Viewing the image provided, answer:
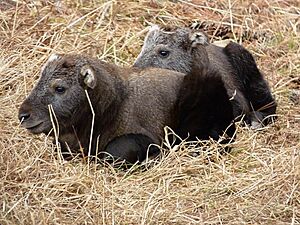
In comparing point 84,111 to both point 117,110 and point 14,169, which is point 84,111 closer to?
point 117,110

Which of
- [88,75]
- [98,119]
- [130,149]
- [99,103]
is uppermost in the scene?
[88,75]

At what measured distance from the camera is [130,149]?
847 centimetres

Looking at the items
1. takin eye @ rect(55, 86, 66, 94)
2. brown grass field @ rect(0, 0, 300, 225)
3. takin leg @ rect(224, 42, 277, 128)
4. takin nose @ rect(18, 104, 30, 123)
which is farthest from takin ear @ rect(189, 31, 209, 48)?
takin nose @ rect(18, 104, 30, 123)

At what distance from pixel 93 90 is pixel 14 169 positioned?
1047 mm

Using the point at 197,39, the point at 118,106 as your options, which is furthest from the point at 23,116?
the point at 197,39

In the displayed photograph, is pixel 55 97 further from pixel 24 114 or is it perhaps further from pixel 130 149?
pixel 130 149

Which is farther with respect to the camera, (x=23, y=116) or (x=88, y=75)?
(x=88, y=75)

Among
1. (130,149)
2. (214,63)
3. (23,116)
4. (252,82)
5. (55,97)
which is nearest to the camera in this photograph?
(23,116)

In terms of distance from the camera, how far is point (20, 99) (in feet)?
32.1

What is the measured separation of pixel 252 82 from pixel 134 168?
2.52 meters

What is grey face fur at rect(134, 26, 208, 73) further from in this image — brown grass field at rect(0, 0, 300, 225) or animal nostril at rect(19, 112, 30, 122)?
animal nostril at rect(19, 112, 30, 122)

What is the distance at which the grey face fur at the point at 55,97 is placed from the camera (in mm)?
8148

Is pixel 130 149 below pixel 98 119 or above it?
below

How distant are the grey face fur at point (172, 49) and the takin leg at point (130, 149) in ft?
5.23
